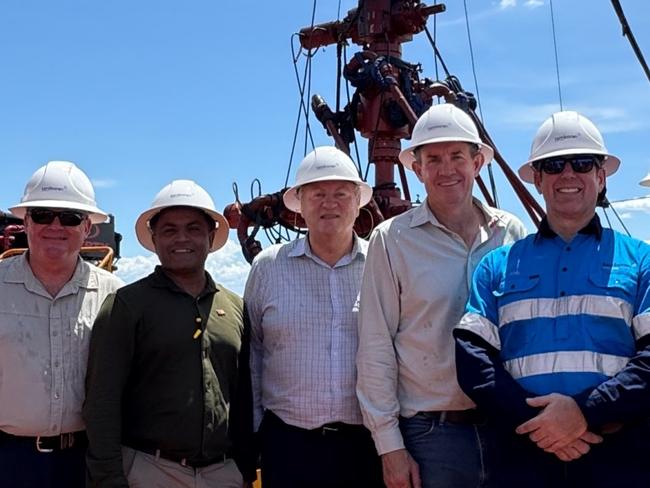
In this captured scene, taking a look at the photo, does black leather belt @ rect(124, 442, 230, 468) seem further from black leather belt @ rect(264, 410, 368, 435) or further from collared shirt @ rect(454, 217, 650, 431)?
collared shirt @ rect(454, 217, 650, 431)

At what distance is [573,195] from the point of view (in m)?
3.52

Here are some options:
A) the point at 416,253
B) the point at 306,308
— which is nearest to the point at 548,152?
the point at 416,253

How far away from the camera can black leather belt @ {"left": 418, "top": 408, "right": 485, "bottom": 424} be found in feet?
12.3

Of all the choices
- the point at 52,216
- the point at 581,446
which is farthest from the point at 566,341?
the point at 52,216

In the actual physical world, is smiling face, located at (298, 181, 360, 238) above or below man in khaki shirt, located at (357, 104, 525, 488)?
above

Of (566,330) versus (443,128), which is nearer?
(566,330)

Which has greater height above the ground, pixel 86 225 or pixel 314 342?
pixel 86 225

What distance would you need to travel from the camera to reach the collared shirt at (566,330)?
3.19m

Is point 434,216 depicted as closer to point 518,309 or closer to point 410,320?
point 410,320

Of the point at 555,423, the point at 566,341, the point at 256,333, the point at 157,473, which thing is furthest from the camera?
the point at 256,333

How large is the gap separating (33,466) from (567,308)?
7.70ft

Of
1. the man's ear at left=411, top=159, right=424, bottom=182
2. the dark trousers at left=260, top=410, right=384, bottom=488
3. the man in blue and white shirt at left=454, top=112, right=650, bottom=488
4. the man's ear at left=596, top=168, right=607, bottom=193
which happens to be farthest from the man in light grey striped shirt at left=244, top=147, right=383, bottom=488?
the man's ear at left=596, top=168, right=607, bottom=193

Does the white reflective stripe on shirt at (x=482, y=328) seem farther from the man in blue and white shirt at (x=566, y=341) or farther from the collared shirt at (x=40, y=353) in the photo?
the collared shirt at (x=40, y=353)

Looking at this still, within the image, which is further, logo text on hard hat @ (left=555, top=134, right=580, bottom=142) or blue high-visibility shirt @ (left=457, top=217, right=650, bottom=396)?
logo text on hard hat @ (left=555, top=134, right=580, bottom=142)
